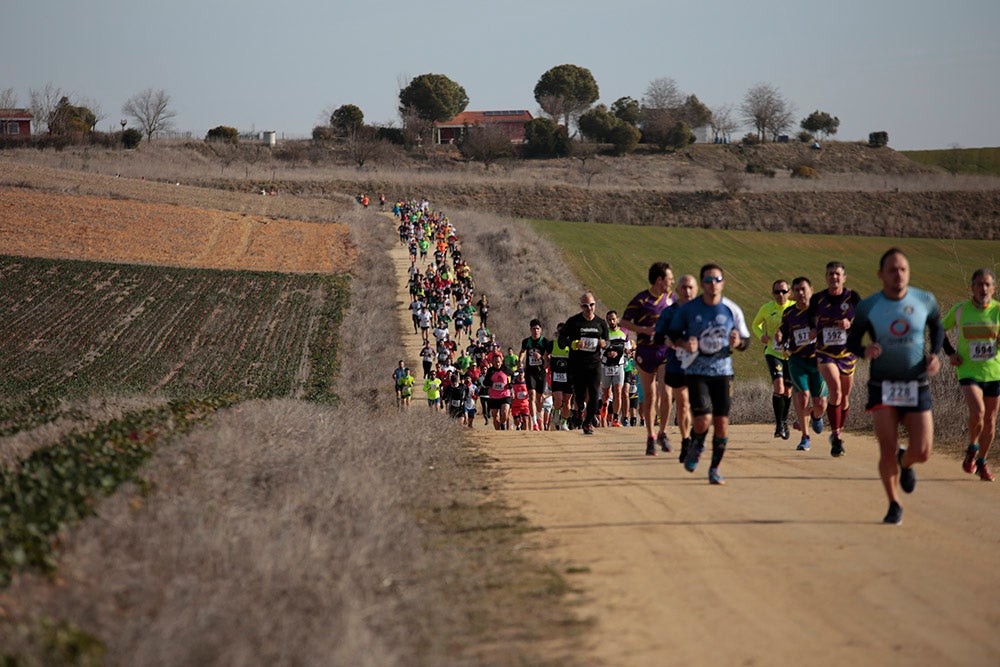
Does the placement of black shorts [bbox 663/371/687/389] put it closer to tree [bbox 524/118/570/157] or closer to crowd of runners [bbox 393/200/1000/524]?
crowd of runners [bbox 393/200/1000/524]

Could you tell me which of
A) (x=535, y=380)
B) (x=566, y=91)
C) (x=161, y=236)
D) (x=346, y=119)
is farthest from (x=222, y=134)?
(x=535, y=380)

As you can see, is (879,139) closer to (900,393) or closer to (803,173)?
(803,173)

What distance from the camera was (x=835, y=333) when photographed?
1194 cm

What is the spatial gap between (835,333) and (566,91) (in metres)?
141

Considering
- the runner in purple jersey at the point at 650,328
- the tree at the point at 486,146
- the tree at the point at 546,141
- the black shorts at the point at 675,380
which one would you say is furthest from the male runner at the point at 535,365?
the tree at the point at 546,141

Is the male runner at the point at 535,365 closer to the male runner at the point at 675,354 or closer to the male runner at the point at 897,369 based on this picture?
the male runner at the point at 675,354

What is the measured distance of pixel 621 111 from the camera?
146625 millimetres

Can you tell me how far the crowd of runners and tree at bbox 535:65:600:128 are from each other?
13112 centimetres

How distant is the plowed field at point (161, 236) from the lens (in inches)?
2156

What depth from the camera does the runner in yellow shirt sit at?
45.9 ft

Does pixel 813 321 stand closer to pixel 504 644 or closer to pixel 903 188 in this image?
pixel 504 644

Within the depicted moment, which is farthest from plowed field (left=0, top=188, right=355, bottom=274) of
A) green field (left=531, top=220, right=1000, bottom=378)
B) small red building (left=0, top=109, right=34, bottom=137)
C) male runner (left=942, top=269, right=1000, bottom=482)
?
small red building (left=0, top=109, right=34, bottom=137)

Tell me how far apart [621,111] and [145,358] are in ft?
385

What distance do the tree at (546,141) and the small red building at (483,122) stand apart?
41.6 feet
